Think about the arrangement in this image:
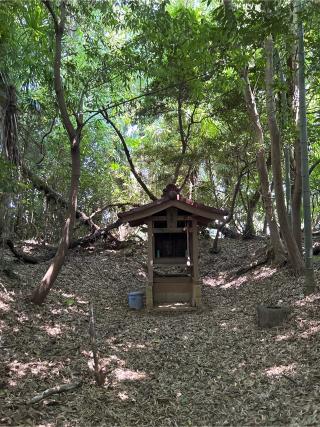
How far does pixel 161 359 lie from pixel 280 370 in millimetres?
1436

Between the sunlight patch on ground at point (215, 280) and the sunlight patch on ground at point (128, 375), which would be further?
the sunlight patch on ground at point (215, 280)

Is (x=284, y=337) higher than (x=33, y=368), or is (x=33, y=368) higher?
(x=284, y=337)

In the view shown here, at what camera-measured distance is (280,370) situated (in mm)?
4457

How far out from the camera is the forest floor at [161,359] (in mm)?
3701

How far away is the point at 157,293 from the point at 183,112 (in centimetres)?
557

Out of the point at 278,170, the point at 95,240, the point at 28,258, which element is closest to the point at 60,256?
the point at 28,258

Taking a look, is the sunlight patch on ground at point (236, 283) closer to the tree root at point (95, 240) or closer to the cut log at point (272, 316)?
the cut log at point (272, 316)

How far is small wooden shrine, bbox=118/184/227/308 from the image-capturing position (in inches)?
312

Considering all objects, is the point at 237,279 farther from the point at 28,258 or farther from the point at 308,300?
the point at 28,258

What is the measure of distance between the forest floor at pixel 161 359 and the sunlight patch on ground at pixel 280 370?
20 millimetres

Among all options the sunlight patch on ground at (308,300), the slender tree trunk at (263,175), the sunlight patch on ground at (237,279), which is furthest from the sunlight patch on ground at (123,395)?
the slender tree trunk at (263,175)

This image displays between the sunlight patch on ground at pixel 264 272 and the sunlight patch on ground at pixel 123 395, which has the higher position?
the sunlight patch on ground at pixel 264 272

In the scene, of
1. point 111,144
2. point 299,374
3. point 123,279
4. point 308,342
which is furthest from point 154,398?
point 111,144

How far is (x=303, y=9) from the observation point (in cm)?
452
